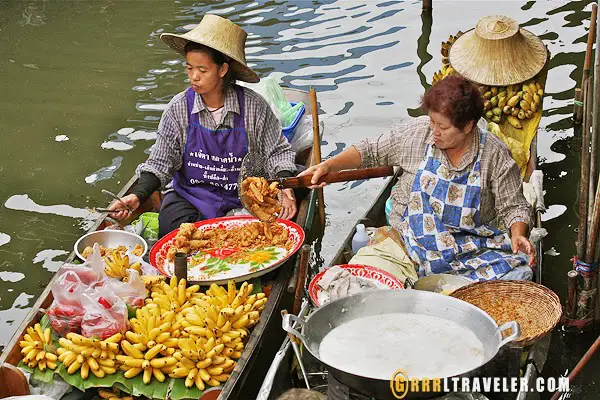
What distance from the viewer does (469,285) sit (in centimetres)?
420

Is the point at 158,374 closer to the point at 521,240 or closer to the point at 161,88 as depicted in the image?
the point at 521,240

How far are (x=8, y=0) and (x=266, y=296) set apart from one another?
9216mm

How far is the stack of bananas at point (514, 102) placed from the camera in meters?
6.16

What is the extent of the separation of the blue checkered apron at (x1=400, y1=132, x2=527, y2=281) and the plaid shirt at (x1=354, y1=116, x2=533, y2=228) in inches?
1.7

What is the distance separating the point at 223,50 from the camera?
4.89 meters

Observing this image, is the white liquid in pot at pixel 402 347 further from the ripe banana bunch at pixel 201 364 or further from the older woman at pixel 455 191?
the older woman at pixel 455 191

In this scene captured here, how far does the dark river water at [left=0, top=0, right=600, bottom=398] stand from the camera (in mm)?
6699

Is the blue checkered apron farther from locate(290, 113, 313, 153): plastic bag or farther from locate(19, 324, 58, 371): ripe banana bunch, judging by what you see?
locate(19, 324, 58, 371): ripe banana bunch

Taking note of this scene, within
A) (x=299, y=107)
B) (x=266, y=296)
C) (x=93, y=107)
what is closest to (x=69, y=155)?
(x=93, y=107)

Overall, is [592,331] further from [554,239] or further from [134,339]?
[134,339]

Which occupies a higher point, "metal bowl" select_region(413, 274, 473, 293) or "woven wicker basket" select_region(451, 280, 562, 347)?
"woven wicker basket" select_region(451, 280, 562, 347)

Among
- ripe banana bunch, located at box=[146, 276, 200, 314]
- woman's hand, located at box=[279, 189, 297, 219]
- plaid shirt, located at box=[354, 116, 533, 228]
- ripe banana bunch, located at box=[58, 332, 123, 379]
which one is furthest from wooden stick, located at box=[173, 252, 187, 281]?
plaid shirt, located at box=[354, 116, 533, 228]

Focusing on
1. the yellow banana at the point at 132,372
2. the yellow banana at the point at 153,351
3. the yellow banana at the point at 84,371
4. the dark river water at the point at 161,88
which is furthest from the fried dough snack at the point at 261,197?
the dark river water at the point at 161,88

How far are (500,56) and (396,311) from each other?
3275 millimetres
